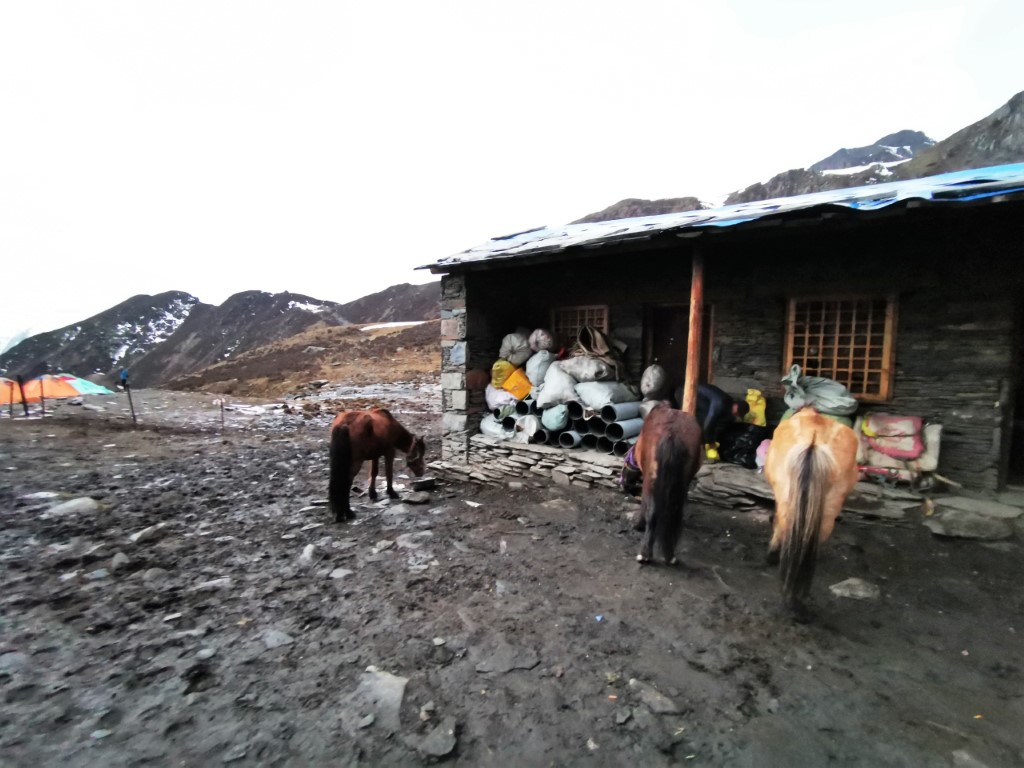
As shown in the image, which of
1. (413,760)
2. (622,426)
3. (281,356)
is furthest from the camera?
(281,356)

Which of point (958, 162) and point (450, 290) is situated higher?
point (958, 162)

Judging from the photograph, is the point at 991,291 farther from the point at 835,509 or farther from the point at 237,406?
the point at 237,406

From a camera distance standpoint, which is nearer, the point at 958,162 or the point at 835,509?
the point at 835,509

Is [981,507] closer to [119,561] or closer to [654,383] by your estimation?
[654,383]

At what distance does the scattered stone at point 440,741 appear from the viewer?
220cm

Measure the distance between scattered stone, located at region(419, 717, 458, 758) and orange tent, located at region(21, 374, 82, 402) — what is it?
51.4 ft

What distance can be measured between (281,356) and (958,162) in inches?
1866

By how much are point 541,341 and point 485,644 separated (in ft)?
15.7

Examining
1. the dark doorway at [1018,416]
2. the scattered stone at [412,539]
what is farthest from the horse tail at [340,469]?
the dark doorway at [1018,416]

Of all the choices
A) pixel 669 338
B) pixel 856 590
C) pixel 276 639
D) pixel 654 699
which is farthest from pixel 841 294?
pixel 276 639

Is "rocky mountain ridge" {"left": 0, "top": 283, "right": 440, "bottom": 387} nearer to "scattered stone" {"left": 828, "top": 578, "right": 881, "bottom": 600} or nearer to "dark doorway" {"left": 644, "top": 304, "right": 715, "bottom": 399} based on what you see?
"dark doorway" {"left": 644, "top": 304, "right": 715, "bottom": 399}

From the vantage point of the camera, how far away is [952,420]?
4.99 m

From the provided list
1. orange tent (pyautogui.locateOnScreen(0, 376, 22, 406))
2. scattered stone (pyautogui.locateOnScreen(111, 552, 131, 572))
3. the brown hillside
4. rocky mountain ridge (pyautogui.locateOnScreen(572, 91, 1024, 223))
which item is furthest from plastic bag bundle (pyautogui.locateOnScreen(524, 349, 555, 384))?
rocky mountain ridge (pyautogui.locateOnScreen(572, 91, 1024, 223))

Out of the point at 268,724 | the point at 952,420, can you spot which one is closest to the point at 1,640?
the point at 268,724
